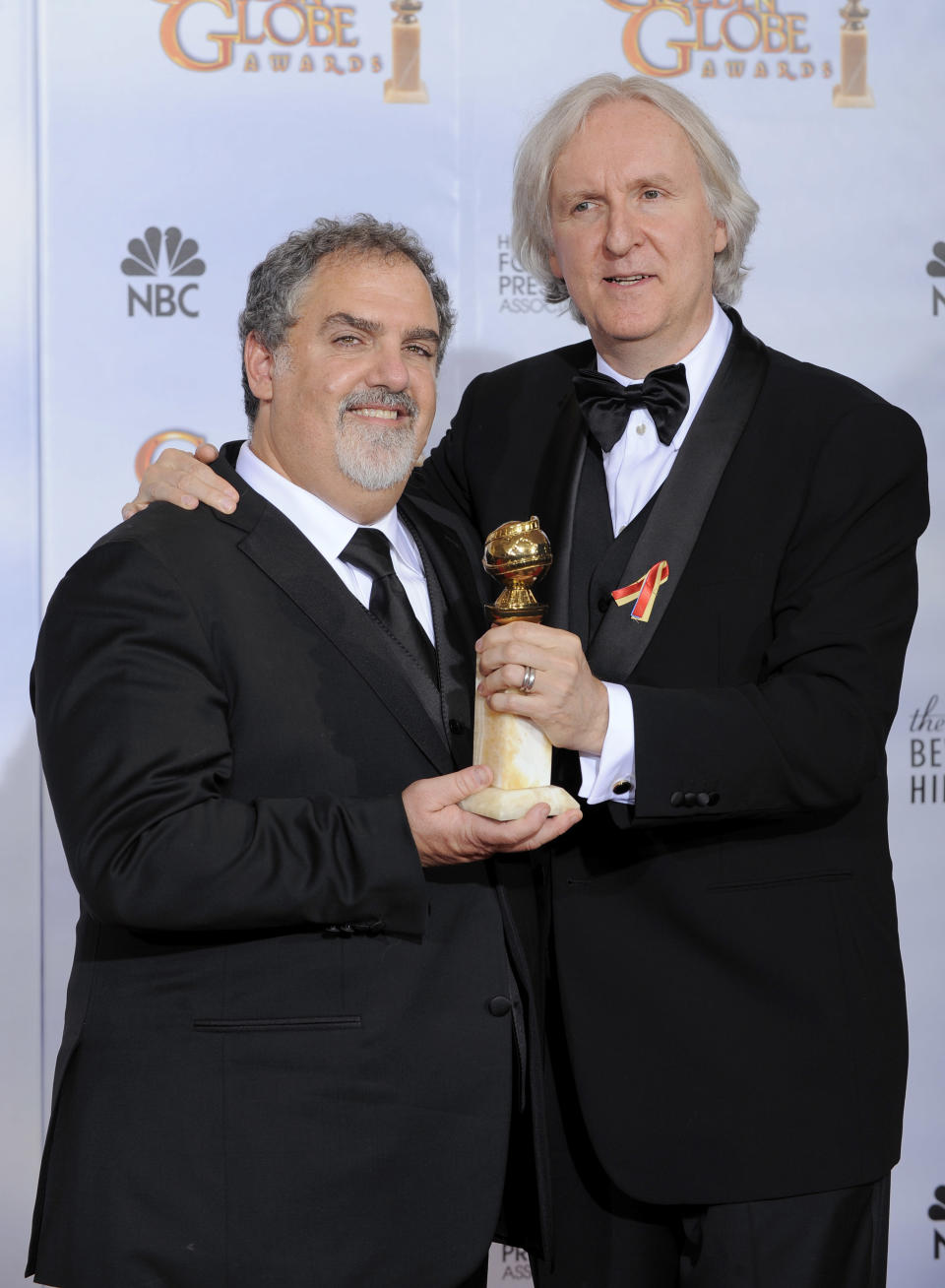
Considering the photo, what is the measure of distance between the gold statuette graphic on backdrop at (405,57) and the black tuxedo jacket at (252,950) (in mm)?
1787

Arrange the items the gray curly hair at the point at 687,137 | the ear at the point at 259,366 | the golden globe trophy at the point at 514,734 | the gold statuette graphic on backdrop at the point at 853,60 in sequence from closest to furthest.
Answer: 1. the golden globe trophy at the point at 514,734
2. the ear at the point at 259,366
3. the gray curly hair at the point at 687,137
4. the gold statuette graphic on backdrop at the point at 853,60

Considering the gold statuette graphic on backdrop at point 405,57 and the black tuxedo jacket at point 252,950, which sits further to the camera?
the gold statuette graphic on backdrop at point 405,57

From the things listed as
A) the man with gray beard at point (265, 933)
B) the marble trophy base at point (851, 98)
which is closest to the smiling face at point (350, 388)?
the man with gray beard at point (265, 933)

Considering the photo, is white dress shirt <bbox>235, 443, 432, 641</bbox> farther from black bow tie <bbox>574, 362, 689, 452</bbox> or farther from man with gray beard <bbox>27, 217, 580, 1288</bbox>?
black bow tie <bbox>574, 362, 689, 452</bbox>

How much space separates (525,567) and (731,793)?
0.47 m

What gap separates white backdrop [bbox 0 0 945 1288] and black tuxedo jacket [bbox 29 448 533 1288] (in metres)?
1.53

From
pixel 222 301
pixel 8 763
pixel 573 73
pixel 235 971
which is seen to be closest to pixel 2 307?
pixel 222 301

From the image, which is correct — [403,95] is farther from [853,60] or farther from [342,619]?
[342,619]

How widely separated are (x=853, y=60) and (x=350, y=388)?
2035 mm

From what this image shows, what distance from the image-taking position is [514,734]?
Answer: 5.97 ft

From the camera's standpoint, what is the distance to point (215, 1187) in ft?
6.32

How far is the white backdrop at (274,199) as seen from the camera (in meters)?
3.43

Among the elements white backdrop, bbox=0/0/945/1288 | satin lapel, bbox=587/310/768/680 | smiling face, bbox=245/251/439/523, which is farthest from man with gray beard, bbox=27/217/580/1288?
white backdrop, bbox=0/0/945/1288

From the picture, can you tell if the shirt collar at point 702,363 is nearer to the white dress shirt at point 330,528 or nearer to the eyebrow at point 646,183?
the eyebrow at point 646,183
